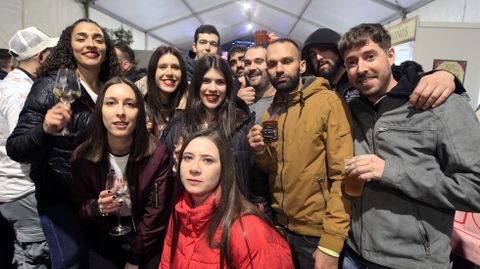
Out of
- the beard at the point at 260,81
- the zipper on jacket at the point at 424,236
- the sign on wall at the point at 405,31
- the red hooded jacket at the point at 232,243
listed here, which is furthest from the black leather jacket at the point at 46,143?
the sign on wall at the point at 405,31

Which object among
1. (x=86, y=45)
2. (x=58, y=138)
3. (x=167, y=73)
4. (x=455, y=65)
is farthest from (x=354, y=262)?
(x=455, y=65)

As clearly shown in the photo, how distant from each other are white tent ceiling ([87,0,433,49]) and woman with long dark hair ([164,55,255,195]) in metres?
5.69

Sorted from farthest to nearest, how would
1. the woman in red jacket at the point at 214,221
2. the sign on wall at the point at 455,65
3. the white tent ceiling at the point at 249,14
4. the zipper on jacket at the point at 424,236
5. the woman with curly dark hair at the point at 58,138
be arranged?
the white tent ceiling at the point at 249,14 < the sign on wall at the point at 455,65 < the woman with curly dark hair at the point at 58,138 < the woman in red jacket at the point at 214,221 < the zipper on jacket at the point at 424,236

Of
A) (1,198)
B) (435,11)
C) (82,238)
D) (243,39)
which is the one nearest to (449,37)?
(435,11)

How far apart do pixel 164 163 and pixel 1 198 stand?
1474 millimetres

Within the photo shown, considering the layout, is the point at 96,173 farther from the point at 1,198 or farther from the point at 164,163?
the point at 1,198

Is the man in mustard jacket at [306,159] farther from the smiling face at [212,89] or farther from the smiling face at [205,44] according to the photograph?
the smiling face at [205,44]

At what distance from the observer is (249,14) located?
14258mm

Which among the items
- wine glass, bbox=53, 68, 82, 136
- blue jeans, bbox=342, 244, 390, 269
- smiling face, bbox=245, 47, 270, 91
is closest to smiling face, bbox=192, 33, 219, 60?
smiling face, bbox=245, 47, 270, 91

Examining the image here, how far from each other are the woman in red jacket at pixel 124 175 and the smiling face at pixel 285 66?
0.94 metres

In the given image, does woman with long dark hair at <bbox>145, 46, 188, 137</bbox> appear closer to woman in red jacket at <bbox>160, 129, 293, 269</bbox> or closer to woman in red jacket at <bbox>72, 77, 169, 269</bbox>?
woman in red jacket at <bbox>72, 77, 169, 269</bbox>

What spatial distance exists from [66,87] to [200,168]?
1006mm

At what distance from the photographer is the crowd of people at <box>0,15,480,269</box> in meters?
1.55

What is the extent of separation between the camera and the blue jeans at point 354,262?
5.53 ft
